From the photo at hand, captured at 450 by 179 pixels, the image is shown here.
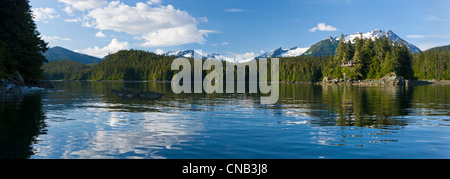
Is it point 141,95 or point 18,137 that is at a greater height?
point 141,95

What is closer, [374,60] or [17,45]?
[17,45]

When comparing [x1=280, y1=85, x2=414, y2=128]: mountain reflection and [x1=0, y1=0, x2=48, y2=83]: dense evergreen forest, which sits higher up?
[x1=0, y1=0, x2=48, y2=83]: dense evergreen forest

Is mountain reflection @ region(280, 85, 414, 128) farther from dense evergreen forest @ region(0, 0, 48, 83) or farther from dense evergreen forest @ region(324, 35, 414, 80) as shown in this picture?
dense evergreen forest @ region(324, 35, 414, 80)

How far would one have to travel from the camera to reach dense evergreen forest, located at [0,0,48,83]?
59.9 metres

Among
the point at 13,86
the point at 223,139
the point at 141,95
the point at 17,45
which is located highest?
the point at 17,45

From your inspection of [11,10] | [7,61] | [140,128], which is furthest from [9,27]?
[140,128]

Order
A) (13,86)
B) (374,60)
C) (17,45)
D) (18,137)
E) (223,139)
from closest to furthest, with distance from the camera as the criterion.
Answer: (18,137)
(223,139)
(13,86)
(17,45)
(374,60)

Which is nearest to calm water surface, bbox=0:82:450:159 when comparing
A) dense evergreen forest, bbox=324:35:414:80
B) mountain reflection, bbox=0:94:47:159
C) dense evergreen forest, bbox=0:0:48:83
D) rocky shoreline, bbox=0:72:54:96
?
mountain reflection, bbox=0:94:47:159

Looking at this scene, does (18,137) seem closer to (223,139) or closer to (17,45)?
(223,139)

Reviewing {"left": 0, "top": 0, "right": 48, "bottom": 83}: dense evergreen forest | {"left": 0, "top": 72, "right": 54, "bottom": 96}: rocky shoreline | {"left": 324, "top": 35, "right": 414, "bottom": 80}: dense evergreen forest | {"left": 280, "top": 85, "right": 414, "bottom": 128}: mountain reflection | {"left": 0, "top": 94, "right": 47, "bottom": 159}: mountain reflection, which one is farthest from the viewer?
{"left": 324, "top": 35, "right": 414, "bottom": 80}: dense evergreen forest

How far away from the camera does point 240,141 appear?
586 inches

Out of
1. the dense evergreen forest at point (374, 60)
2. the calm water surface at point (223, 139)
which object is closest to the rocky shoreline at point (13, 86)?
the calm water surface at point (223, 139)

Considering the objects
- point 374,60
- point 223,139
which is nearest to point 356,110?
point 223,139

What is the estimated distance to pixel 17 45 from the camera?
63.5 metres
